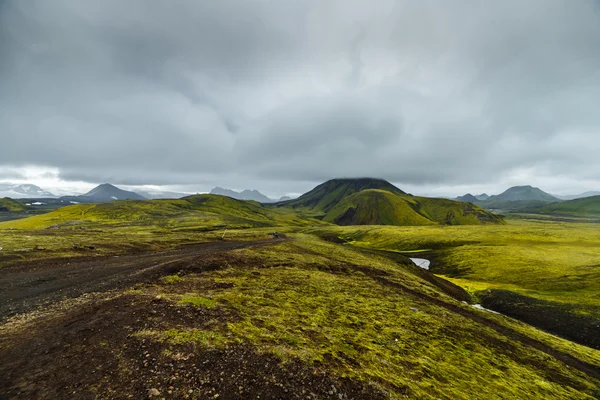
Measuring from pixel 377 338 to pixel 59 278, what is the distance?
38586 millimetres

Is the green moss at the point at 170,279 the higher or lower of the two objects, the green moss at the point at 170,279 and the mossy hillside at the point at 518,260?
the higher

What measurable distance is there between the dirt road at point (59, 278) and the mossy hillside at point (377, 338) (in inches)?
256

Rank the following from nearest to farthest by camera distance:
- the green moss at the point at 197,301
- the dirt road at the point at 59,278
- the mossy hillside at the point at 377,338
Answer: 1. the mossy hillside at the point at 377,338
2. the green moss at the point at 197,301
3. the dirt road at the point at 59,278

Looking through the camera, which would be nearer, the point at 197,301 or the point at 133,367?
the point at 133,367

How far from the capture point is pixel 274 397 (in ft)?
43.1

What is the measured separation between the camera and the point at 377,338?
23.9m

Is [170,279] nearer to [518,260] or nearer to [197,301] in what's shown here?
[197,301]

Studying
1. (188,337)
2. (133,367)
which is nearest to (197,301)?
(188,337)

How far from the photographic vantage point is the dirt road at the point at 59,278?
2333 centimetres

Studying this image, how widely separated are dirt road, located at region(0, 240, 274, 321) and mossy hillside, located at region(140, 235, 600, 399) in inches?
256

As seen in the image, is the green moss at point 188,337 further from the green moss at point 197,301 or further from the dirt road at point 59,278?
the dirt road at point 59,278

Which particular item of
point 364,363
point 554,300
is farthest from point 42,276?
point 554,300

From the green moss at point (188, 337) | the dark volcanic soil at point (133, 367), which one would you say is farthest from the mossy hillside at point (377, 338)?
the dark volcanic soil at point (133, 367)

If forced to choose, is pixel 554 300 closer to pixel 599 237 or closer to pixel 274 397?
pixel 274 397
